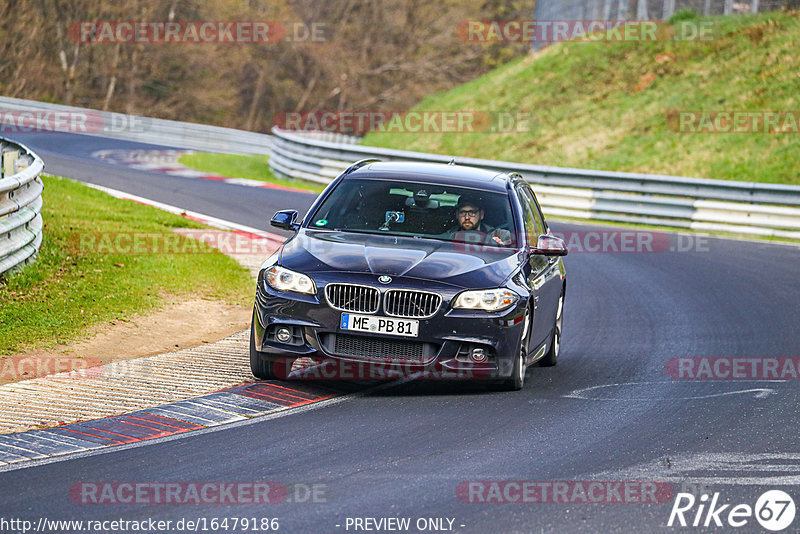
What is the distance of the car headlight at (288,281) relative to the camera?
8.26m

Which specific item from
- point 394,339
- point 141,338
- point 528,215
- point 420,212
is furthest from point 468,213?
point 141,338

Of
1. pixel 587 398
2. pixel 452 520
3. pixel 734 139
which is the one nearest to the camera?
pixel 452 520

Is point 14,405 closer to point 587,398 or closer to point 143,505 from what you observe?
point 143,505

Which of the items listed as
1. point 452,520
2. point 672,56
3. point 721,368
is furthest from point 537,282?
point 672,56

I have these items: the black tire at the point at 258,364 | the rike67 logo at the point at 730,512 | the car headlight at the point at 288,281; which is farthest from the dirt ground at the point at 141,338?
the rike67 logo at the point at 730,512

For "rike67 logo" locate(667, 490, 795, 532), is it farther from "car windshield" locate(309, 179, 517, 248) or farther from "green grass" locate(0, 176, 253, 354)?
"green grass" locate(0, 176, 253, 354)

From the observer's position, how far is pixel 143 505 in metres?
5.63

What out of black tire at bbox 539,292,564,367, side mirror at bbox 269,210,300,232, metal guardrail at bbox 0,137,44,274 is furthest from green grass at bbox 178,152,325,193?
side mirror at bbox 269,210,300,232

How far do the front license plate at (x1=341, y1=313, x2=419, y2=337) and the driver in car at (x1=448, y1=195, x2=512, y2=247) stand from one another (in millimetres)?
1324

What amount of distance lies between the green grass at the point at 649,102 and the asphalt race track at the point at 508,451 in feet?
61.8

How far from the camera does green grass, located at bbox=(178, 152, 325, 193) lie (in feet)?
95.2

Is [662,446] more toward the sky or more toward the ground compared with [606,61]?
more toward the ground

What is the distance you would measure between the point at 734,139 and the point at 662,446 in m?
24.7

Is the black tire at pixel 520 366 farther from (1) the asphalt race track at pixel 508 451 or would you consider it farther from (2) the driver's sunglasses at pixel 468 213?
(2) the driver's sunglasses at pixel 468 213
